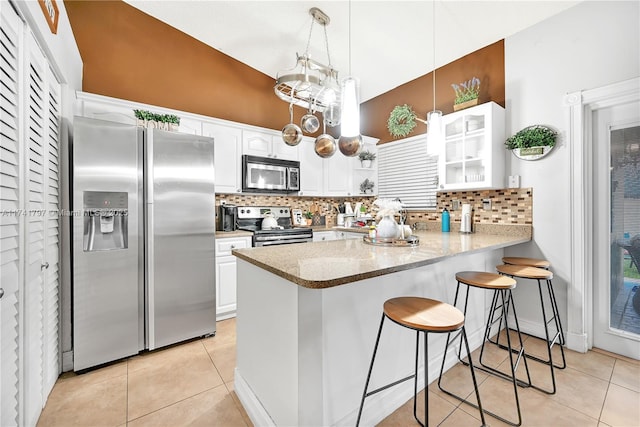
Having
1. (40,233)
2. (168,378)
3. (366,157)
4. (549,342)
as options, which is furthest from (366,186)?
(40,233)

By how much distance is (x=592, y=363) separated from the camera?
2.13 meters

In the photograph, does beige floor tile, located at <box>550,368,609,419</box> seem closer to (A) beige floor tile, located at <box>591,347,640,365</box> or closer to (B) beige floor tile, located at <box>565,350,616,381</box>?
(B) beige floor tile, located at <box>565,350,616,381</box>

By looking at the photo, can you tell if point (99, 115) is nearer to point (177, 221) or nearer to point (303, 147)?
point (177, 221)

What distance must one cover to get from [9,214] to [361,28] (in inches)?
122

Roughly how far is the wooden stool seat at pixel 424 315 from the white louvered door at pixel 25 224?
163cm

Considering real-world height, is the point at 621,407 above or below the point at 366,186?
below

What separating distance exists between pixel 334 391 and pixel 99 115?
3025mm

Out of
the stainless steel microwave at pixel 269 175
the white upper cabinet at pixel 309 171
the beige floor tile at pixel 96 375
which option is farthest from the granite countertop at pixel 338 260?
the white upper cabinet at pixel 309 171

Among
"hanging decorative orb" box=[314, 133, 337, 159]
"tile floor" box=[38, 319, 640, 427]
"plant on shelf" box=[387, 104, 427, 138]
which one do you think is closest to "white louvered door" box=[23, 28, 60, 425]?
"tile floor" box=[38, 319, 640, 427]

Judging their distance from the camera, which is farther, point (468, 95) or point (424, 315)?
point (468, 95)

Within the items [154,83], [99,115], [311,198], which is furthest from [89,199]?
[311,198]

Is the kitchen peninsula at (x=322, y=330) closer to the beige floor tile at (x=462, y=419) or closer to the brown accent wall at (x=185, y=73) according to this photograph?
the beige floor tile at (x=462, y=419)

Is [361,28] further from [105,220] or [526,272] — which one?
[105,220]

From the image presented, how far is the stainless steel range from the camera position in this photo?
3.16 m
